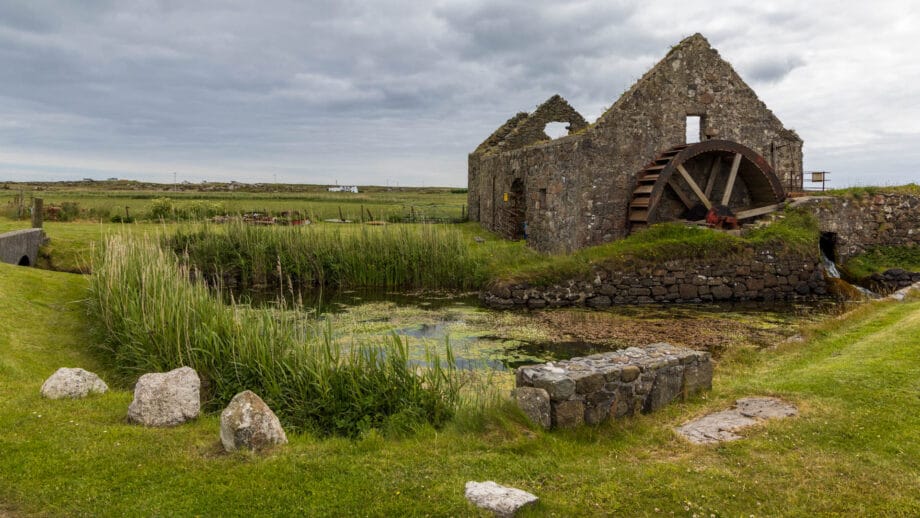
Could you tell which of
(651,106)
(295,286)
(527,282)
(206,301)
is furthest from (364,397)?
(651,106)

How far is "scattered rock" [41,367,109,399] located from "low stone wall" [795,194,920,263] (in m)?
18.0

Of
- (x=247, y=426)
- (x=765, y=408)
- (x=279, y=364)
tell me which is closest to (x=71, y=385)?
(x=279, y=364)

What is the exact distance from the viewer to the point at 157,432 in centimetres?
540

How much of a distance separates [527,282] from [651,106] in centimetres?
686

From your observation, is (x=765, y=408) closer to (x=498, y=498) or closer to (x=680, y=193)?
(x=498, y=498)

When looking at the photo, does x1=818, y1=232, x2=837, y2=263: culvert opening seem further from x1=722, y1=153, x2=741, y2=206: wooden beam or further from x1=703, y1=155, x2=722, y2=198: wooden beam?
x1=703, y1=155, x2=722, y2=198: wooden beam

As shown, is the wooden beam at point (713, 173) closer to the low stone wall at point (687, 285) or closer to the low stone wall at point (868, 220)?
the low stone wall at point (868, 220)

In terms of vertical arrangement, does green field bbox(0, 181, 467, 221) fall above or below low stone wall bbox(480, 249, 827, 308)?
above

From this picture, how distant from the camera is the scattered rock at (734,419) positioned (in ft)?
18.3

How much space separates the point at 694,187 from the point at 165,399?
15607 mm

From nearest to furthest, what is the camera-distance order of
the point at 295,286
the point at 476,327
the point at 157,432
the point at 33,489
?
the point at 33,489 → the point at 157,432 → the point at 476,327 → the point at 295,286

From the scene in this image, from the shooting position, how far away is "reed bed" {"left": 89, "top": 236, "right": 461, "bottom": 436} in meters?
6.49

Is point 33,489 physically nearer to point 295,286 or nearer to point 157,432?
point 157,432

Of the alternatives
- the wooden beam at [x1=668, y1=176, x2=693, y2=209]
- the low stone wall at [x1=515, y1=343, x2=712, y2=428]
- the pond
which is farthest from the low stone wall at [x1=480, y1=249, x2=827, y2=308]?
the low stone wall at [x1=515, y1=343, x2=712, y2=428]
